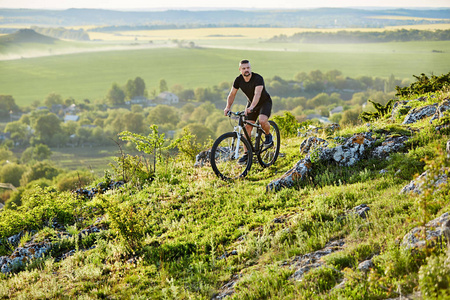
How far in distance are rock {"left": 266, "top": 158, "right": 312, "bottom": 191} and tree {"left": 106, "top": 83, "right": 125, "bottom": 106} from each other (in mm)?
188166

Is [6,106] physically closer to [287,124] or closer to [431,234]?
[287,124]

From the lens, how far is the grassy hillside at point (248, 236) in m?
4.57

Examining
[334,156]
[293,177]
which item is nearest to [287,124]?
[334,156]

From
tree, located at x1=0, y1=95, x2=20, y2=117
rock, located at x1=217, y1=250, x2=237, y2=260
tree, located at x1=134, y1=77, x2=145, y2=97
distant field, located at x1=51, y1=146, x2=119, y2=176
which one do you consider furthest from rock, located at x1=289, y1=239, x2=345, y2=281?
tree, located at x1=134, y1=77, x2=145, y2=97

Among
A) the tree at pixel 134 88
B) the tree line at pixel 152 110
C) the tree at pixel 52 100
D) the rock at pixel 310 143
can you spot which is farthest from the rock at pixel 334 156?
the tree at pixel 134 88

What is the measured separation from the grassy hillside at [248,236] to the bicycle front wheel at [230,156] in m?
0.35

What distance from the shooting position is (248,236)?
6.47m

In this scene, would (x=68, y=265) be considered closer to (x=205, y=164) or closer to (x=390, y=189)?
(x=205, y=164)

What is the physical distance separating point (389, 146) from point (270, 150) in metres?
3.35

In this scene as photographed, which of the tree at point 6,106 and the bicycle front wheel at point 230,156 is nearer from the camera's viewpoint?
the bicycle front wheel at point 230,156

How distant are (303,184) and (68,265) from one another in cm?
529

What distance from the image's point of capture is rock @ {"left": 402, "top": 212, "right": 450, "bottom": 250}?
439 centimetres

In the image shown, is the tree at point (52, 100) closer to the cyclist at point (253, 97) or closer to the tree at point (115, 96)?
the tree at point (115, 96)

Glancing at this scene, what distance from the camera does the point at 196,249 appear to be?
6.59 m
